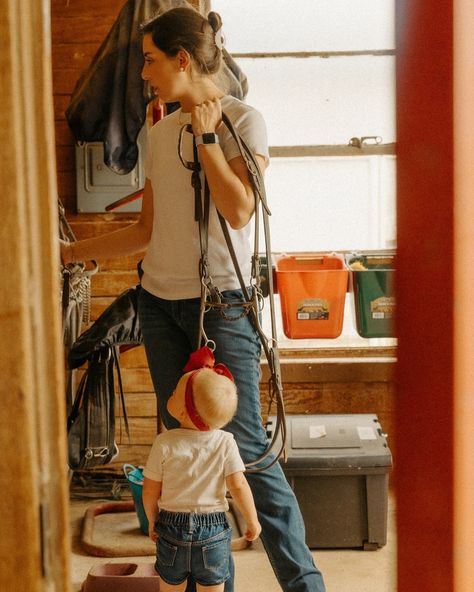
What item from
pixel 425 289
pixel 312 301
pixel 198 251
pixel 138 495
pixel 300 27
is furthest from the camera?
pixel 300 27

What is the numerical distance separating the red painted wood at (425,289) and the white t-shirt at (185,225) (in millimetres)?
1228

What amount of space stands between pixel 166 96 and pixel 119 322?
1.06m

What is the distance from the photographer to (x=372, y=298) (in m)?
3.34

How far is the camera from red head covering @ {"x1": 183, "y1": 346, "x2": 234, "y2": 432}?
1.99 m

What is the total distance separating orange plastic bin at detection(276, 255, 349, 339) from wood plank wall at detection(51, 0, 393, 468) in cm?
28

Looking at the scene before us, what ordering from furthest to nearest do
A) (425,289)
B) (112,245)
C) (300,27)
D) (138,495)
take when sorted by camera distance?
(300,27) < (138,495) < (112,245) < (425,289)

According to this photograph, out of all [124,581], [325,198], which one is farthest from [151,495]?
[325,198]

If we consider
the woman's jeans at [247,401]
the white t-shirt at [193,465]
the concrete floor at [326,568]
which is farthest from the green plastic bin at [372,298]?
the white t-shirt at [193,465]

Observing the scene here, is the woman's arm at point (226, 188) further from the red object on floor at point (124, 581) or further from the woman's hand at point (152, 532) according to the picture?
the red object on floor at point (124, 581)

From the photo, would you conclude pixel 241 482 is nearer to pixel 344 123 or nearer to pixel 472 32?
pixel 472 32

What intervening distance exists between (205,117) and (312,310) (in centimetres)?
150

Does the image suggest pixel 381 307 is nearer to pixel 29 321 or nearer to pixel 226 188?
pixel 226 188

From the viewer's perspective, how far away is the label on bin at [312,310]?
333 centimetres

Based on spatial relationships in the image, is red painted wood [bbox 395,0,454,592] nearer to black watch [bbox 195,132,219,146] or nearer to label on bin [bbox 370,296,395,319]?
black watch [bbox 195,132,219,146]
